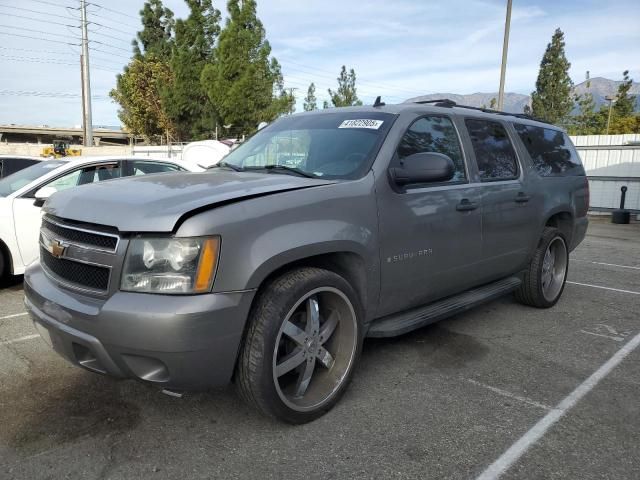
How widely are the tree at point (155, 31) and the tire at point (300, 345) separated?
3928 centimetres

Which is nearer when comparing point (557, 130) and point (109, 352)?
point (109, 352)

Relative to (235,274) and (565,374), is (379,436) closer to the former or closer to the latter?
(235,274)

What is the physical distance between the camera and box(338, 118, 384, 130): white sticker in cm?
354

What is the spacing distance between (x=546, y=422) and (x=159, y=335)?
222 centimetres

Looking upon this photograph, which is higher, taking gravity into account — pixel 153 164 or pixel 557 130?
pixel 557 130

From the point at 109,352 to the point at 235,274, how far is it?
0.70 metres

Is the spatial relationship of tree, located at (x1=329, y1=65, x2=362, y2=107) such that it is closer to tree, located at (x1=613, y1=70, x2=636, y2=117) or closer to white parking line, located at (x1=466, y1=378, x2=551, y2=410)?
tree, located at (x1=613, y1=70, x2=636, y2=117)

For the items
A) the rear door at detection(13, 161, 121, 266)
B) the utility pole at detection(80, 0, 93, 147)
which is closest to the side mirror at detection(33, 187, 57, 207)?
the rear door at detection(13, 161, 121, 266)

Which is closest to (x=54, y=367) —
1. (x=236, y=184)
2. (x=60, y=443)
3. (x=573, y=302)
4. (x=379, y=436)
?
(x=60, y=443)

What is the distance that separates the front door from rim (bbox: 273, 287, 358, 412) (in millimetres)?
367

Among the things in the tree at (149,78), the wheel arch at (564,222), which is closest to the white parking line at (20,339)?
the wheel arch at (564,222)

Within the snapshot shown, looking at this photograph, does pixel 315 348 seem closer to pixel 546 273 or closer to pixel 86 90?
pixel 546 273

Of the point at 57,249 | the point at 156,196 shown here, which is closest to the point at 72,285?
the point at 57,249

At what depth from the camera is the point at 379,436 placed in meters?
2.81
